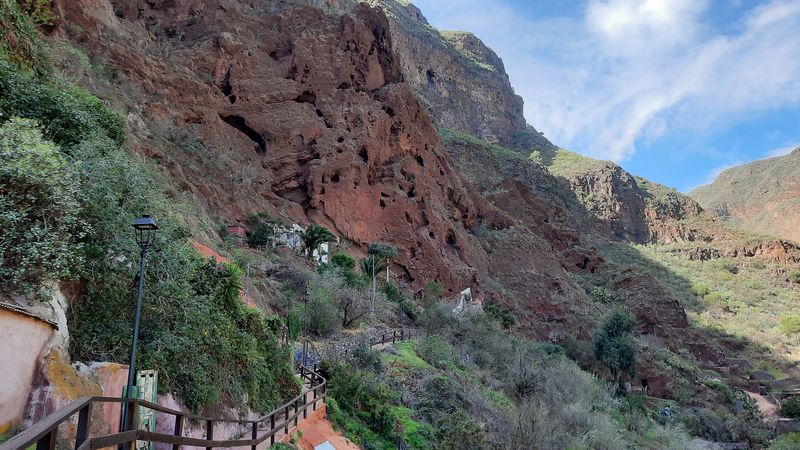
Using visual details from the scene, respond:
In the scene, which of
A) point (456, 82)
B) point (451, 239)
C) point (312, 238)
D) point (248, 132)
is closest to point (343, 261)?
point (312, 238)

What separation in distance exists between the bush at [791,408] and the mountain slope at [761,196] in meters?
101

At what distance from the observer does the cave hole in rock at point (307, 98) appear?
1724 inches

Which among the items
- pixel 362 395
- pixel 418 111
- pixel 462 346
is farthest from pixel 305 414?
pixel 418 111

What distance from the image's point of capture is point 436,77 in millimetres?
109562

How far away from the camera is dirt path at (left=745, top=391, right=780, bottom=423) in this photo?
41.5 meters

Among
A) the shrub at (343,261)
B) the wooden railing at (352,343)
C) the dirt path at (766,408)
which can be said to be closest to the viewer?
the wooden railing at (352,343)

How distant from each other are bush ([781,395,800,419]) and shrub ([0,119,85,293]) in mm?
49508

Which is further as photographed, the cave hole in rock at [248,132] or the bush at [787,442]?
the cave hole in rock at [248,132]

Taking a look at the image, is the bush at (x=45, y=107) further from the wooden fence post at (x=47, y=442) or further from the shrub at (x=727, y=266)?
the shrub at (x=727, y=266)

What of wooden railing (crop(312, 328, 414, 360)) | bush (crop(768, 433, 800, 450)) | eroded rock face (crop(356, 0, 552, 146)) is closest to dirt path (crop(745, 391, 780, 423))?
bush (crop(768, 433, 800, 450))

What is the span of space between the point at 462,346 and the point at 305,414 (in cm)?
1743

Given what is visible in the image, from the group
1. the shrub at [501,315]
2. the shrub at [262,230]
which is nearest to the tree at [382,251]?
the shrub at [262,230]

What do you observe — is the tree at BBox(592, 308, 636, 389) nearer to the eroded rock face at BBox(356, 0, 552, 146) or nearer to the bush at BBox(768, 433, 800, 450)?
the bush at BBox(768, 433, 800, 450)

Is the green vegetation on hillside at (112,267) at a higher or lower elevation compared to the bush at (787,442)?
higher
